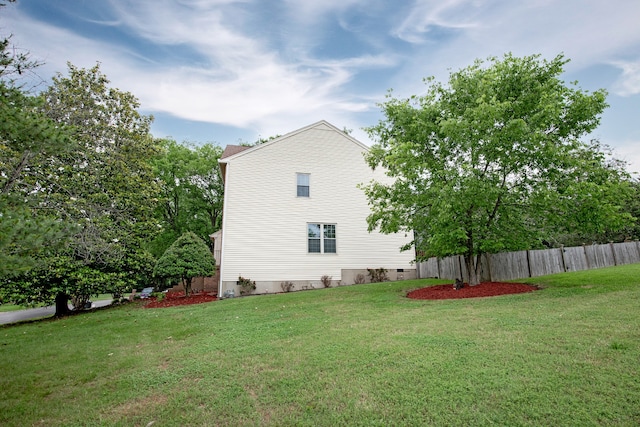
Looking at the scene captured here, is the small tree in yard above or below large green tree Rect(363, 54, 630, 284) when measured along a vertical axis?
below

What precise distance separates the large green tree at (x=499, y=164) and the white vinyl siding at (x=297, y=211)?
16.7ft

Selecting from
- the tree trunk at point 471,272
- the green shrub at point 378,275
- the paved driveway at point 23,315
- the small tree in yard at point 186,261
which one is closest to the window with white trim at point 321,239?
the green shrub at point 378,275

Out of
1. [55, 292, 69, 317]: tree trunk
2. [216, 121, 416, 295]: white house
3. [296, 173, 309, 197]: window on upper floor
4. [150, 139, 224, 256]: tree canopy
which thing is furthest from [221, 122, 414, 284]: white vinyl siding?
[150, 139, 224, 256]: tree canopy

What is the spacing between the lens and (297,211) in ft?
54.1

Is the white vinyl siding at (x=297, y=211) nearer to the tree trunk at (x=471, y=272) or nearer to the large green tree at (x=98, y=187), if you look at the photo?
the large green tree at (x=98, y=187)

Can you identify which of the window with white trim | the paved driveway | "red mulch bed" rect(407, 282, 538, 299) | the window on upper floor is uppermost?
the window on upper floor

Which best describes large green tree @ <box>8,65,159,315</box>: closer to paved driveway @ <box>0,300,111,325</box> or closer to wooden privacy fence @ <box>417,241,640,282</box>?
paved driveway @ <box>0,300,111,325</box>

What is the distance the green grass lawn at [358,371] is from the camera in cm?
342

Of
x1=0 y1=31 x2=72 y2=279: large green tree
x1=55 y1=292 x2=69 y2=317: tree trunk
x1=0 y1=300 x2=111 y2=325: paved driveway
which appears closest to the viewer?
x1=0 y1=31 x2=72 y2=279: large green tree

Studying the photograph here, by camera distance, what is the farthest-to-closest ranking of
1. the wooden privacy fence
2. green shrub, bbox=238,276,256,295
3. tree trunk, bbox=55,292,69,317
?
1. green shrub, bbox=238,276,256,295
2. the wooden privacy fence
3. tree trunk, bbox=55,292,69,317

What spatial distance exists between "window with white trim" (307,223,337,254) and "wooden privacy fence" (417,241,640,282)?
5214 mm

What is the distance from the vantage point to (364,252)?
1706 cm

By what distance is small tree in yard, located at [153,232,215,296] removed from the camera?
1477 cm

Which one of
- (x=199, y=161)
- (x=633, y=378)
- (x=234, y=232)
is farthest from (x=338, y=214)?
(x=199, y=161)
